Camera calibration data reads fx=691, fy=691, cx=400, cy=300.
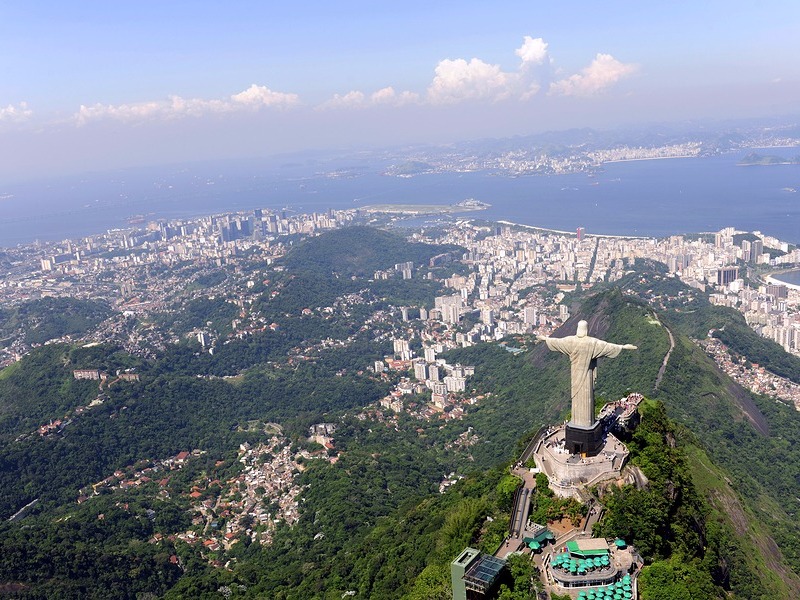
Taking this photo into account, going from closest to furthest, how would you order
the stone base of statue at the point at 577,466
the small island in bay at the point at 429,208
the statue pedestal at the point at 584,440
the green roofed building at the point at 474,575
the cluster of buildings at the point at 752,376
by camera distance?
1. the green roofed building at the point at 474,575
2. the stone base of statue at the point at 577,466
3. the statue pedestal at the point at 584,440
4. the cluster of buildings at the point at 752,376
5. the small island in bay at the point at 429,208

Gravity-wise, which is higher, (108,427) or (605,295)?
(605,295)

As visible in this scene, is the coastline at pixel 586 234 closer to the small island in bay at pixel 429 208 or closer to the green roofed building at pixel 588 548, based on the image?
the small island in bay at pixel 429 208

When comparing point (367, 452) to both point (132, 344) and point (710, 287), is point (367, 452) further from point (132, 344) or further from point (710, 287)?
point (710, 287)

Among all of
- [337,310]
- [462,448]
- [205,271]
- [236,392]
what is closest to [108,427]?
[236,392]

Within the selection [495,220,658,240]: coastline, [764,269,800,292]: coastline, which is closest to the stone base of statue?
[764,269,800,292]: coastline

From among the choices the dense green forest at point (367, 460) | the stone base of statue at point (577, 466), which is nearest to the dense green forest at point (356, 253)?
the dense green forest at point (367, 460)
